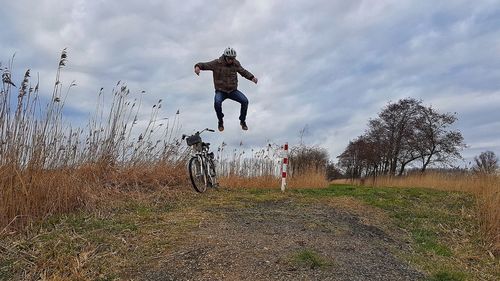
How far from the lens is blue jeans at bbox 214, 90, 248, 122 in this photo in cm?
875

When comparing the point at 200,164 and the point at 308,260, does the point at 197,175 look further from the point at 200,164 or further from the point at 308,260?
the point at 308,260

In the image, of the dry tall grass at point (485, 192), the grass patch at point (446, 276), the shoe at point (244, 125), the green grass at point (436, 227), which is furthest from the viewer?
the shoe at point (244, 125)

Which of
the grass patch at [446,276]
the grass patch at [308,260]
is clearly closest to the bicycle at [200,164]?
the grass patch at [308,260]

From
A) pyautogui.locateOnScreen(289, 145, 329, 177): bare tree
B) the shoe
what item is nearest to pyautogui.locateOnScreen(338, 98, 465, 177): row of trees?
pyautogui.locateOnScreen(289, 145, 329, 177): bare tree

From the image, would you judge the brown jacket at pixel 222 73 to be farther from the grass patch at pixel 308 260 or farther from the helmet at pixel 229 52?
the grass patch at pixel 308 260

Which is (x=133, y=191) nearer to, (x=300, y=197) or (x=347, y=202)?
(x=300, y=197)

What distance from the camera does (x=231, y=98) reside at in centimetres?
896

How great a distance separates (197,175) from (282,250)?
3.83 m

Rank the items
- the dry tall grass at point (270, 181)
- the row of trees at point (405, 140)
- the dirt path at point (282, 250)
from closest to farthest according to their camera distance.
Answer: the dirt path at point (282, 250) → the dry tall grass at point (270, 181) → the row of trees at point (405, 140)

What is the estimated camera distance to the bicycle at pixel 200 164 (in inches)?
322

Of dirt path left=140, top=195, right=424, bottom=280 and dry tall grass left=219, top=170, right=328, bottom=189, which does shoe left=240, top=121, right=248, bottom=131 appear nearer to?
dry tall grass left=219, top=170, right=328, bottom=189

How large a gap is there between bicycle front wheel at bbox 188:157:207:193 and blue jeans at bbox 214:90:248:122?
1072 millimetres

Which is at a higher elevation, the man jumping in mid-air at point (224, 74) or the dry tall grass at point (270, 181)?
the man jumping in mid-air at point (224, 74)

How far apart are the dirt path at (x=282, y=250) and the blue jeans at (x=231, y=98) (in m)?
2.62
